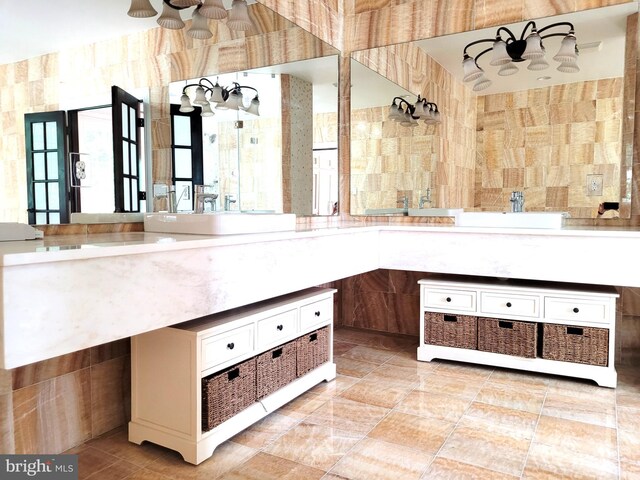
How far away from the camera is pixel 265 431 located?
7.27ft

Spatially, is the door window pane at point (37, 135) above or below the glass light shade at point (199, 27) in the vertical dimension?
below

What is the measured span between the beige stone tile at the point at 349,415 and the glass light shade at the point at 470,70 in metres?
2.26

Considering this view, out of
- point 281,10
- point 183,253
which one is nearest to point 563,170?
point 281,10

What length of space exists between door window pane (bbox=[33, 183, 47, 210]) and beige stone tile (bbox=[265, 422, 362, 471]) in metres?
1.30

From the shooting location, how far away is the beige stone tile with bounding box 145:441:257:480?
6.12 ft

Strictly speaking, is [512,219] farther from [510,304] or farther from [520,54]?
[520,54]

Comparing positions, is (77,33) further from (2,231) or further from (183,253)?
(183,253)

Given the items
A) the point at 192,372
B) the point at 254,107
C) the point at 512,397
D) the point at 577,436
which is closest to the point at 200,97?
the point at 254,107

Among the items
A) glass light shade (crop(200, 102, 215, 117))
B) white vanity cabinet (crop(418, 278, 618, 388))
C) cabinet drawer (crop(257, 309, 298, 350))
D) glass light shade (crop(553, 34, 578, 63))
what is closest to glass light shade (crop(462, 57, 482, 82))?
glass light shade (crop(553, 34, 578, 63))

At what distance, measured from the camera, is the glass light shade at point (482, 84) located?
3.30 meters

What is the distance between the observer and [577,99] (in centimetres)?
304

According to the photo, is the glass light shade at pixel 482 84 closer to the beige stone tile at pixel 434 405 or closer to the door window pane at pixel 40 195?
the beige stone tile at pixel 434 405

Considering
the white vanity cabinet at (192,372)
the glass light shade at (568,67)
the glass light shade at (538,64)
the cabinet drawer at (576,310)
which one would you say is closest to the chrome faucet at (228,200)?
the white vanity cabinet at (192,372)

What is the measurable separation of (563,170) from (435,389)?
159cm
